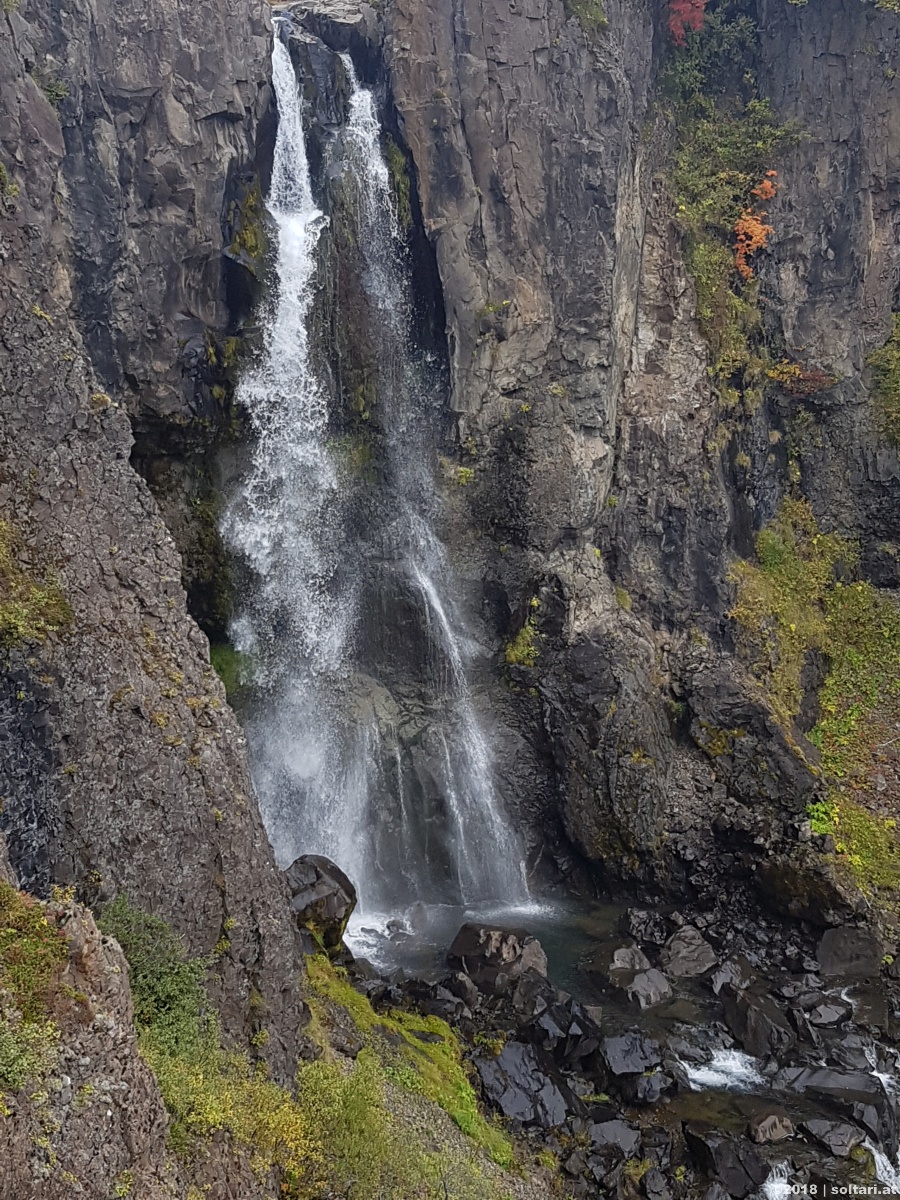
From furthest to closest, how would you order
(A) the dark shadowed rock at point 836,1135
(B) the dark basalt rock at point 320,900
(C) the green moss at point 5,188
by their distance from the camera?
(B) the dark basalt rock at point 320,900 → (C) the green moss at point 5,188 → (A) the dark shadowed rock at point 836,1135

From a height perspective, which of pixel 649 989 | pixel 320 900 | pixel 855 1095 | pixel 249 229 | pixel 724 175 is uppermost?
pixel 724 175

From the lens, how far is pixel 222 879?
981cm

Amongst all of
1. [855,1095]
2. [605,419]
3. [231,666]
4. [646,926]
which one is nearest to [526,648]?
[605,419]

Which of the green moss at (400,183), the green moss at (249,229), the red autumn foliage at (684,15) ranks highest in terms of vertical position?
the red autumn foliage at (684,15)

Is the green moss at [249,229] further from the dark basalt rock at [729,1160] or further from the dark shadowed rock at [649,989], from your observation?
the dark basalt rock at [729,1160]

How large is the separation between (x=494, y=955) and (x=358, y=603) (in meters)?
8.42

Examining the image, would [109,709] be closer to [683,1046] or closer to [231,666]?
[231,666]

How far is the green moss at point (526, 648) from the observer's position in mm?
19062

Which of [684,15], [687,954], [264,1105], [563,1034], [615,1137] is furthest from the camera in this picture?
[684,15]

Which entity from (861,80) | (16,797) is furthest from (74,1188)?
(861,80)

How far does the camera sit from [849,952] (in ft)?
49.9

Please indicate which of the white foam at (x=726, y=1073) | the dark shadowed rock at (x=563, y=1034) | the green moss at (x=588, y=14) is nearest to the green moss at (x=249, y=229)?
the green moss at (x=588, y=14)

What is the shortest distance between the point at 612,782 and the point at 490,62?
1688 cm

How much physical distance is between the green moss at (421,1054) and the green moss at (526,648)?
8195 mm
